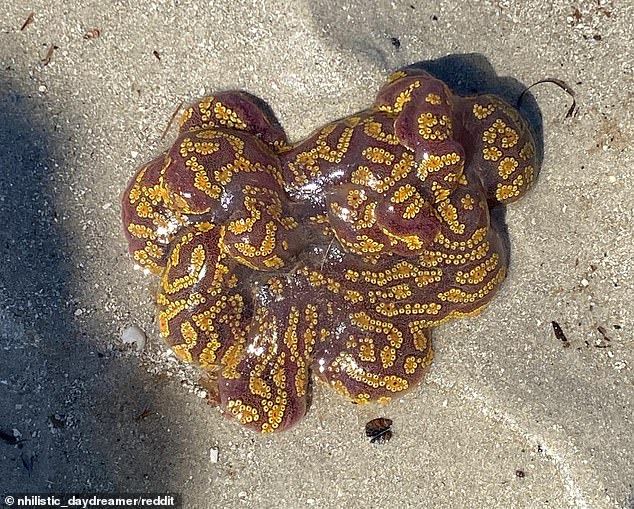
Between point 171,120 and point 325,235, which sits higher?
point 171,120

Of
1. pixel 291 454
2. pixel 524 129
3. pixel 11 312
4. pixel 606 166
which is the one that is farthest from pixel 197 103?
pixel 606 166

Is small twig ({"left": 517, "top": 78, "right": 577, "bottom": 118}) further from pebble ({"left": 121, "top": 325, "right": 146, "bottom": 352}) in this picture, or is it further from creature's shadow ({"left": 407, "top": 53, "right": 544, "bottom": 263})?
pebble ({"left": 121, "top": 325, "right": 146, "bottom": 352})

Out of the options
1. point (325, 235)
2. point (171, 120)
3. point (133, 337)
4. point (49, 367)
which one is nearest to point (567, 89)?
point (325, 235)

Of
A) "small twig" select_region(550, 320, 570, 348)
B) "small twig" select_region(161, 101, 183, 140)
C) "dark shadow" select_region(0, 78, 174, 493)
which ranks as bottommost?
"small twig" select_region(550, 320, 570, 348)

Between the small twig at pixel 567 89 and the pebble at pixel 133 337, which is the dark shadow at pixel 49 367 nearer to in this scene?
the pebble at pixel 133 337

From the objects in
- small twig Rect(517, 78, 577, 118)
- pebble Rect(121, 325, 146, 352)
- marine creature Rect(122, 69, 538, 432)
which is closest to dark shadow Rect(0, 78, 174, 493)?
pebble Rect(121, 325, 146, 352)

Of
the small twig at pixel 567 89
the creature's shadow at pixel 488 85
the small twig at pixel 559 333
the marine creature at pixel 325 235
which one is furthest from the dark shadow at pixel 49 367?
the small twig at pixel 567 89

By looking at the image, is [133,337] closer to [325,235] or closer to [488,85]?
[325,235]
